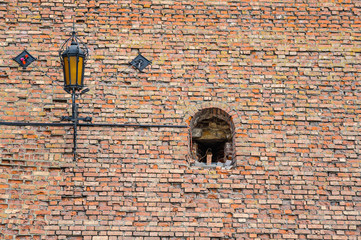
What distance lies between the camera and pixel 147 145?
619cm

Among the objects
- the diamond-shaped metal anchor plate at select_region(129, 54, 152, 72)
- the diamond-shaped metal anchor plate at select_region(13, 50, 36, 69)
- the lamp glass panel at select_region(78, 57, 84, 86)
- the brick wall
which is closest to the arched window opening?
the brick wall

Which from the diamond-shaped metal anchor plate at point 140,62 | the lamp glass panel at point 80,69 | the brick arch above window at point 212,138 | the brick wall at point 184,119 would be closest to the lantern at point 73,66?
the lamp glass panel at point 80,69

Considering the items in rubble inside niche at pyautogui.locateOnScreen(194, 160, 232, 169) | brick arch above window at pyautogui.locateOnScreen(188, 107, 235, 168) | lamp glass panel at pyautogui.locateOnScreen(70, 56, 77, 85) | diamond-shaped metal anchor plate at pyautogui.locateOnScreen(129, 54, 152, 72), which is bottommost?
rubble inside niche at pyautogui.locateOnScreen(194, 160, 232, 169)

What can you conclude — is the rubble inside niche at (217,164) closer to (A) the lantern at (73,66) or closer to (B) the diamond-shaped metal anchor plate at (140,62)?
(B) the diamond-shaped metal anchor plate at (140,62)

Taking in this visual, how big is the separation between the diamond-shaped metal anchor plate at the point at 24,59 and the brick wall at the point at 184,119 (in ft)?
0.23

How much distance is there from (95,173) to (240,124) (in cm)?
198

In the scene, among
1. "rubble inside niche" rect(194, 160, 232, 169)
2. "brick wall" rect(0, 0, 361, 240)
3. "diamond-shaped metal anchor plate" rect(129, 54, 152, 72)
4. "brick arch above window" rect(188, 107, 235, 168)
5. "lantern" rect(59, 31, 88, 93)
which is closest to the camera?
"lantern" rect(59, 31, 88, 93)

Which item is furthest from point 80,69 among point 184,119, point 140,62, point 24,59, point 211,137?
point 211,137

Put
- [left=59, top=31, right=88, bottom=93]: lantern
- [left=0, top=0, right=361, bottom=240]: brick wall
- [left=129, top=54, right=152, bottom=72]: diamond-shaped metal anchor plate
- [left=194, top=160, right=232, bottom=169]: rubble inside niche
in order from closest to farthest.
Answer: [left=59, top=31, right=88, bottom=93]: lantern < [left=0, top=0, right=361, bottom=240]: brick wall < [left=194, top=160, right=232, bottom=169]: rubble inside niche < [left=129, top=54, right=152, bottom=72]: diamond-shaped metal anchor plate

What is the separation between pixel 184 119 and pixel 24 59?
→ 2315 millimetres

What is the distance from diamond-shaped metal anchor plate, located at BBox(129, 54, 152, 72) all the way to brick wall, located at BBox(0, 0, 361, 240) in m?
0.09

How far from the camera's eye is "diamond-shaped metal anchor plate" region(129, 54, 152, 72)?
651 cm

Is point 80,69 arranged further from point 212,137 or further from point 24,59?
point 212,137

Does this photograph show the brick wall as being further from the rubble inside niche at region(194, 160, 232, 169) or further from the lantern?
the lantern
